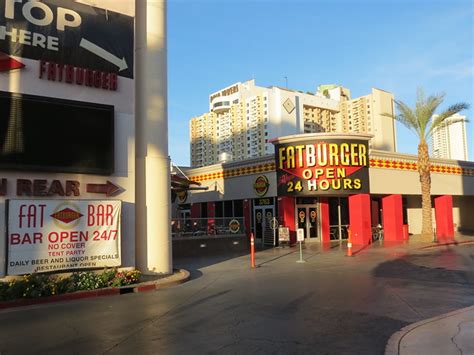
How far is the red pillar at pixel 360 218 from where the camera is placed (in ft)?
88.3

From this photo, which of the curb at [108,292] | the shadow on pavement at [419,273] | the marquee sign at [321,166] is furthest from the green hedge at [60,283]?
the marquee sign at [321,166]

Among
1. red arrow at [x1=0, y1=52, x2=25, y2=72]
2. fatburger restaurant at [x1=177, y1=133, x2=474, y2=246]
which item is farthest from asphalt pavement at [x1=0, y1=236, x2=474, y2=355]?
fatburger restaurant at [x1=177, y1=133, x2=474, y2=246]

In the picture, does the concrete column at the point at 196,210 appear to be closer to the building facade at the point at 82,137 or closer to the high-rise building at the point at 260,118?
the building facade at the point at 82,137

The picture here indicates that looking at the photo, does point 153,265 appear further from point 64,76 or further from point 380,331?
point 380,331

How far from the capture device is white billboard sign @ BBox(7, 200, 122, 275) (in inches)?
445

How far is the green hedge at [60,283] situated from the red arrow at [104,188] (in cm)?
225

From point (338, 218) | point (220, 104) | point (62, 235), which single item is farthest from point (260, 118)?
point (62, 235)

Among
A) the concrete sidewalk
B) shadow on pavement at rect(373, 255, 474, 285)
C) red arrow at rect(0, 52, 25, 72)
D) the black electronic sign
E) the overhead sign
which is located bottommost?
shadow on pavement at rect(373, 255, 474, 285)

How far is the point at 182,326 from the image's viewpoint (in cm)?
785

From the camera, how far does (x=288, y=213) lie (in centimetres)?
2716

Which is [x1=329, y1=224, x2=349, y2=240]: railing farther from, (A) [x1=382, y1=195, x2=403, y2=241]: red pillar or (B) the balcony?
(B) the balcony

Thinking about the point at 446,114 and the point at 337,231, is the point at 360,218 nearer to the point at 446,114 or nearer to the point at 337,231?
the point at 337,231

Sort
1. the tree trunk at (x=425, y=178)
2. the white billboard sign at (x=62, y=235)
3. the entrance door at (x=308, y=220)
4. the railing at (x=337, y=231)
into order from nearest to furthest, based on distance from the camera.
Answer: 1. the white billboard sign at (x=62, y=235)
2. the tree trunk at (x=425, y=178)
3. the entrance door at (x=308, y=220)
4. the railing at (x=337, y=231)

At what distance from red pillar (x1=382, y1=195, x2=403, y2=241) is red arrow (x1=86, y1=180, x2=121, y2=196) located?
21.1m
